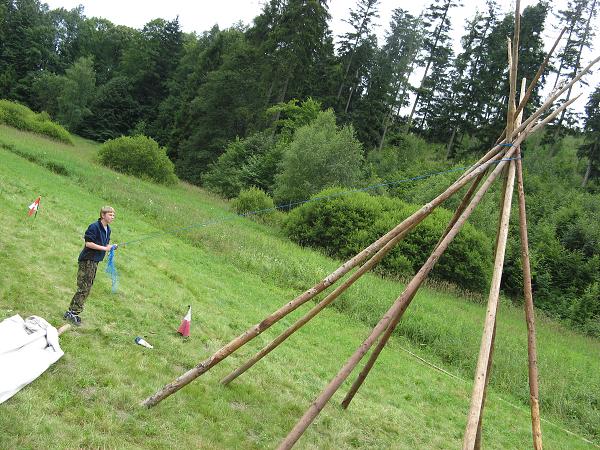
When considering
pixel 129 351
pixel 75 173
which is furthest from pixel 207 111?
pixel 129 351

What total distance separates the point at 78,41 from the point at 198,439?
253 ft

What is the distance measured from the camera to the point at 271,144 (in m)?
34.8

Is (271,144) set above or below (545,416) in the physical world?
above

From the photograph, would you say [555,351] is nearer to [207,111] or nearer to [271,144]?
[271,144]

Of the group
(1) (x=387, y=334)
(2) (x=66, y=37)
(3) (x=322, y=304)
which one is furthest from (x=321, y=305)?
(2) (x=66, y=37)

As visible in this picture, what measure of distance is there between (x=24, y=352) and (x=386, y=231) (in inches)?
593

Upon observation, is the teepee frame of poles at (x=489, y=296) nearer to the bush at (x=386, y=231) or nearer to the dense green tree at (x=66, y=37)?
the bush at (x=386, y=231)

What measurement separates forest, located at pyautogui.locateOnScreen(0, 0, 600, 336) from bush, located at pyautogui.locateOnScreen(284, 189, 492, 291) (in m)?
0.06

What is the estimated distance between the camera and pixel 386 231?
18250 mm

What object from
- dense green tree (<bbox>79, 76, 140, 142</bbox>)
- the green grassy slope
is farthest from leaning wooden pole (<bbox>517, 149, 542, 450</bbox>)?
dense green tree (<bbox>79, 76, 140, 142</bbox>)

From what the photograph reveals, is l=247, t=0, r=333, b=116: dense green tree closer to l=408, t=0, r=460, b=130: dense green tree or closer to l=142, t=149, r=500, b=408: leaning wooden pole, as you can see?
l=408, t=0, r=460, b=130: dense green tree

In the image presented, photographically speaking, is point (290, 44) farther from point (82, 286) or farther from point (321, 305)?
point (321, 305)

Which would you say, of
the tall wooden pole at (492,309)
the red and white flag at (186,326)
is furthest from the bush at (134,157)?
the tall wooden pole at (492,309)

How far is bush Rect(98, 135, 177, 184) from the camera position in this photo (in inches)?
1107
